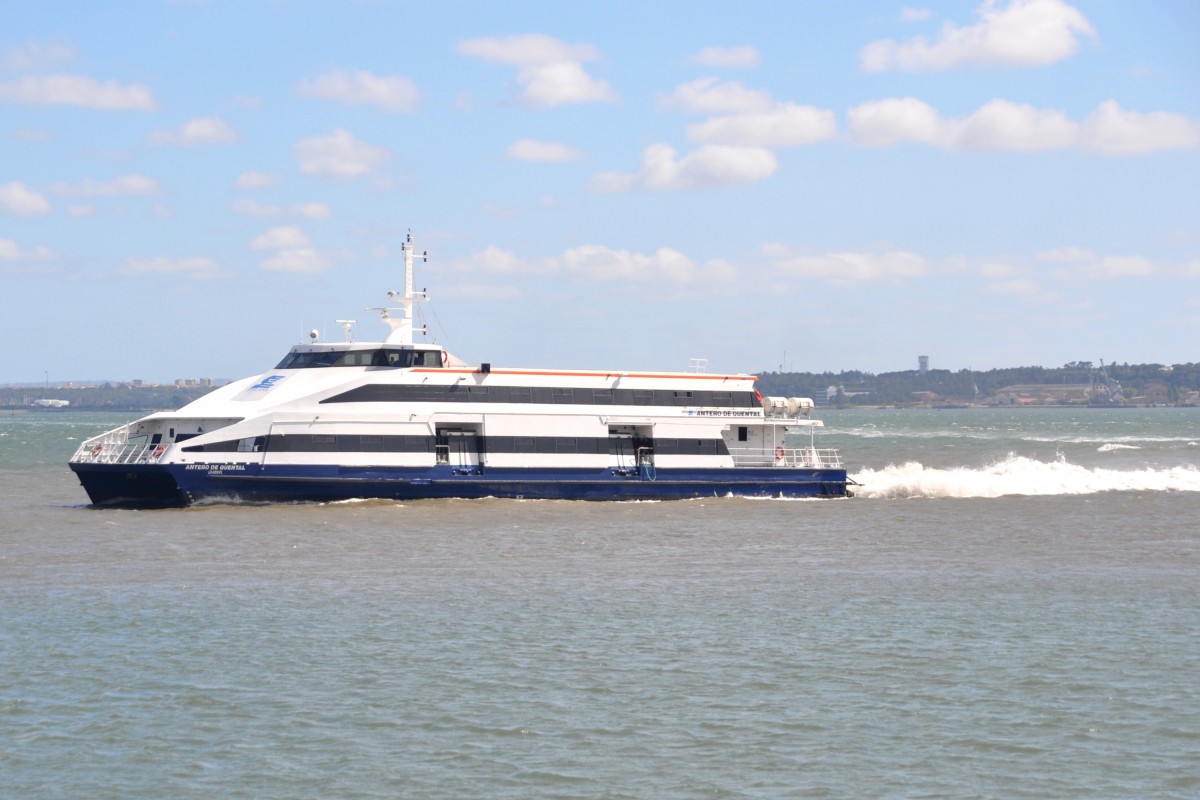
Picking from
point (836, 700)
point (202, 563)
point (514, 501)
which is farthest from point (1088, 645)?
point (514, 501)

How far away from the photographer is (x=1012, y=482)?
46.2 meters

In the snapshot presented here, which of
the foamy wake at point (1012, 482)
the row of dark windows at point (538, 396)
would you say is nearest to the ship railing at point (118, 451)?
the row of dark windows at point (538, 396)

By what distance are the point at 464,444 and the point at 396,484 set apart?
7.75ft

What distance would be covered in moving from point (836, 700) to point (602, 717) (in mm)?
2960

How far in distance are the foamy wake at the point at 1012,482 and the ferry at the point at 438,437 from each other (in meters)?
4.00

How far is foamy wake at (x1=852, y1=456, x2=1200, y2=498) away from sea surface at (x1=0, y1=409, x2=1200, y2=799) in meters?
10.5

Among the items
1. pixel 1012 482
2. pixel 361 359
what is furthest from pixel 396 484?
pixel 1012 482

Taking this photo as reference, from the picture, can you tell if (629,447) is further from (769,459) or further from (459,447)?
(459,447)

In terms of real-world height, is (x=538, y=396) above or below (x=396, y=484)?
above

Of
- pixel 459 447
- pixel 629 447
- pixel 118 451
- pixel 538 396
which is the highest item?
pixel 538 396

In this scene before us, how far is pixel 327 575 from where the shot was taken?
998 inches

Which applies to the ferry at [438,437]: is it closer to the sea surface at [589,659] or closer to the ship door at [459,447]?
the ship door at [459,447]

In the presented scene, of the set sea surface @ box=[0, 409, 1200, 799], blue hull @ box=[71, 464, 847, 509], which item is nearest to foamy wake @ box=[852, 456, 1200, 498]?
blue hull @ box=[71, 464, 847, 509]

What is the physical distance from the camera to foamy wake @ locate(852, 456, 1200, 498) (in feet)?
146
